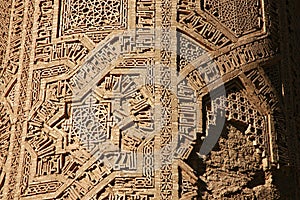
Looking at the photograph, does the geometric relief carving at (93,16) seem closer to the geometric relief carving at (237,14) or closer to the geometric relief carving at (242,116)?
the geometric relief carving at (237,14)

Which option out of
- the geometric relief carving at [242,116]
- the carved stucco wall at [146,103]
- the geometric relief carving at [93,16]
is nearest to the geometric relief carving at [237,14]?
the carved stucco wall at [146,103]

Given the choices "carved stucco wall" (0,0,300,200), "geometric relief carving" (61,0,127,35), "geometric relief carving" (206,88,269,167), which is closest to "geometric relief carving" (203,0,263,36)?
"carved stucco wall" (0,0,300,200)

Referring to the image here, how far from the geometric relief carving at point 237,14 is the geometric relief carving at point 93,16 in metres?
0.56

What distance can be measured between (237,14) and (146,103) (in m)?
0.96

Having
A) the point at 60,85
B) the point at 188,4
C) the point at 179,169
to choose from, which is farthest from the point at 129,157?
the point at 188,4

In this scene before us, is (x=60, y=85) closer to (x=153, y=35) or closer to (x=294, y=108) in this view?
(x=153, y=35)

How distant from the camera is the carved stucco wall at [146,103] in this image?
5789 millimetres

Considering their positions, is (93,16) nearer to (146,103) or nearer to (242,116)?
(146,103)

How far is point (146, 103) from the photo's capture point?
19.4 ft

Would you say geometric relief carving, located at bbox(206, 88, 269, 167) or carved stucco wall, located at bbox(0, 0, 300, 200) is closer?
carved stucco wall, located at bbox(0, 0, 300, 200)

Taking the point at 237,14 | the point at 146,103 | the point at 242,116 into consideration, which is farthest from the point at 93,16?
the point at 242,116

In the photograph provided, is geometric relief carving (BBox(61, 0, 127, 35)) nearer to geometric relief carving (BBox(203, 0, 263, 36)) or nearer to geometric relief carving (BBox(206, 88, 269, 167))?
geometric relief carving (BBox(203, 0, 263, 36))

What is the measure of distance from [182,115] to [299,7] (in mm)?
1849

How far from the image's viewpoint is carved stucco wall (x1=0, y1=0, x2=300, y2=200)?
5.79 metres
